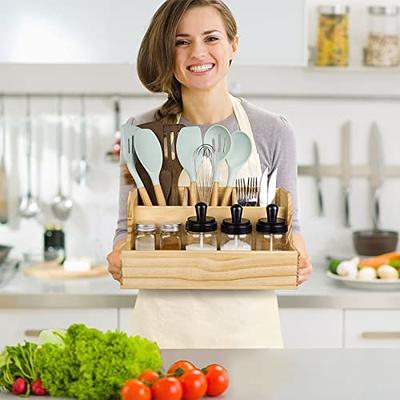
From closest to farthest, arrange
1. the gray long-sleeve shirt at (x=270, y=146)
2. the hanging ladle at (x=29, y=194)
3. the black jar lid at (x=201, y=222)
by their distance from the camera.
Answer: the black jar lid at (x=201, y=222) → the gray long-sleeve shirt at (x=270, y=146) → the hanging ladle at (x=29, y=194)

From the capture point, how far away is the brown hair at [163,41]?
2.29 m

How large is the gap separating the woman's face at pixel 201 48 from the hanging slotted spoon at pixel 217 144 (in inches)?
7.6

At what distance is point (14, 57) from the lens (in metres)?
3.31

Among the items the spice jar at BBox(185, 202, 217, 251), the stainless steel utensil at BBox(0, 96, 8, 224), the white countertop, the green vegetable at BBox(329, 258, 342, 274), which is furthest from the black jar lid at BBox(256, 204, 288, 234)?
the stainless steel utensil at BBox(0, 96, 8, 224)

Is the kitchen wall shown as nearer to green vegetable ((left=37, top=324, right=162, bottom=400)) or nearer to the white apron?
the white apron

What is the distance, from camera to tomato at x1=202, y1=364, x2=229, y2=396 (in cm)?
168

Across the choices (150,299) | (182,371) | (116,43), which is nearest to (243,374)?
(182,371)

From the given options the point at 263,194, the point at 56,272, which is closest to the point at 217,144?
the point at 263,194

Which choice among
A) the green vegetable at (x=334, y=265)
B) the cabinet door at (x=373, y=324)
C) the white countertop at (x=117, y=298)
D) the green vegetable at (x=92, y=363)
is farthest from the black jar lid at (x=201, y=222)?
the green vegetable at (x=334, y=265)

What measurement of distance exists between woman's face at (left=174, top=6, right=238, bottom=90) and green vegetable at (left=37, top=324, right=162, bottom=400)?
2.74 ft

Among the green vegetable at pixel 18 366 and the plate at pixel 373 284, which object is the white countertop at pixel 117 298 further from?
the green vegetable at pixel 18 366

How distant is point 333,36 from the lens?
352 cm

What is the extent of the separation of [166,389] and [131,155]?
2.32ft

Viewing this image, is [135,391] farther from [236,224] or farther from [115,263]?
[115,263]
